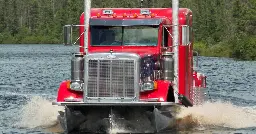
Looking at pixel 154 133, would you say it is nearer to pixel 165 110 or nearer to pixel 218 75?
pixel 165 110

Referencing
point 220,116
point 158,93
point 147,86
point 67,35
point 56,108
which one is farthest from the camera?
point 56,108

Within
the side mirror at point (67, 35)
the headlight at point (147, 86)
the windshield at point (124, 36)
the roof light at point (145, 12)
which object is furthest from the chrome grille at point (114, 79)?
the roof light at point (145, 12)

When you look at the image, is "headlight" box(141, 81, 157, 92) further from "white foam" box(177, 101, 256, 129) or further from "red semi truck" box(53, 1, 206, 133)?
"white foam" box(177, 101, 256, 129)

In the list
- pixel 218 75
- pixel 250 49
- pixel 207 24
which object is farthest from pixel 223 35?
pixel 218 75

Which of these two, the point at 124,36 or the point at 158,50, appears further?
the point at 124,36

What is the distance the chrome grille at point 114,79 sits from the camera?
898 inches

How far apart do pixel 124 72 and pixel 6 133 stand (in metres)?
5.29

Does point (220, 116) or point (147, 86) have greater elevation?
A: point (147, 86)

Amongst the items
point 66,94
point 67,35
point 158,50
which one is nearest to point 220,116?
point 158,50

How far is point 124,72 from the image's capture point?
22844mm

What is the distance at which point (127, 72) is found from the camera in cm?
2284

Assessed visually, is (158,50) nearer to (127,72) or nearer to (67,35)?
(127,72)

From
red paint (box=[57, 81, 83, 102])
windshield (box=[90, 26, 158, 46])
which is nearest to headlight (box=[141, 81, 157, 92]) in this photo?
red paint (box=[57, 81, 83, 102])

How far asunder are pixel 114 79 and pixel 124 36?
279 cm
